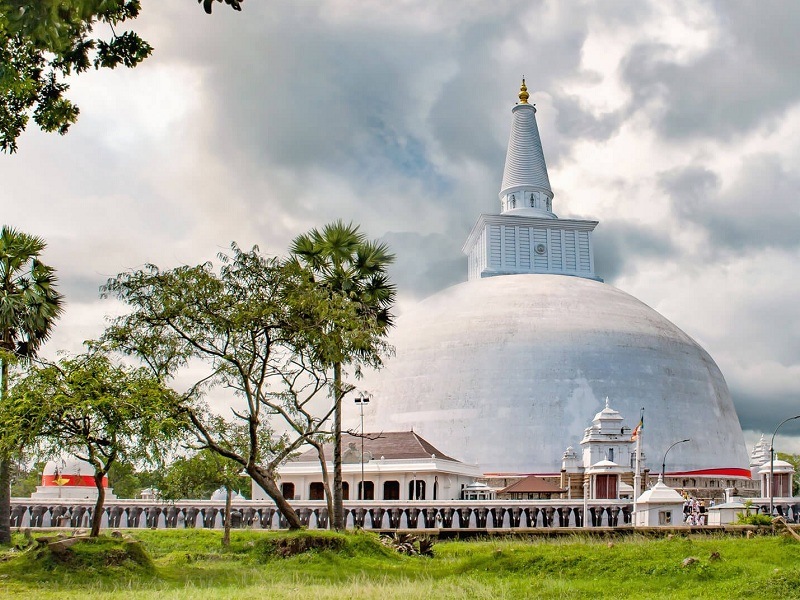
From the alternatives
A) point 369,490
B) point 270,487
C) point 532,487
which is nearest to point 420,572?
point 270,487

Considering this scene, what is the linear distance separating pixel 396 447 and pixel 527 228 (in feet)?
82.7

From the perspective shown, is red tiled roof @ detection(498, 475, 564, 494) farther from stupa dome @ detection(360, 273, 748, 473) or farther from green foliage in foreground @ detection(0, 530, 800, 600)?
green foliage in foreground @ detection(0, 530, 800, 600)

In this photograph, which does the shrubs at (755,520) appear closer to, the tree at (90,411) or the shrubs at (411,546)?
the shrubs at (411,546)

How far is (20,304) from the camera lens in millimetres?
29609

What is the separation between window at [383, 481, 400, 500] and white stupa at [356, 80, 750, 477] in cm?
469

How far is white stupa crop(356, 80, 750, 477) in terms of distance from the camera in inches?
2030

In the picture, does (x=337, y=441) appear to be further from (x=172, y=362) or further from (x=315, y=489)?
(x=315, y=489)

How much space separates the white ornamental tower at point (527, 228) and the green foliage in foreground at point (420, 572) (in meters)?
43.9

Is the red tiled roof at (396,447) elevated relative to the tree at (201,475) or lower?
elevated

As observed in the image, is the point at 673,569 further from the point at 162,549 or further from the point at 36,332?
the point at 36,332

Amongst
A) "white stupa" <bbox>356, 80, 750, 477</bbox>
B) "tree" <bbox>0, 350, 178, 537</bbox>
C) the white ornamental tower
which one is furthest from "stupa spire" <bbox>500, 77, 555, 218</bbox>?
"tree" <bbox>0, 350, 178, 537</bbox>

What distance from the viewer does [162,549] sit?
29.1m

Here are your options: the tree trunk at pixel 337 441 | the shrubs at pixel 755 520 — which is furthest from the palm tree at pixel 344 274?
the shrubs at pixel 755 520

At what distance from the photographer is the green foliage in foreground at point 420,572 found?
53.8ft
